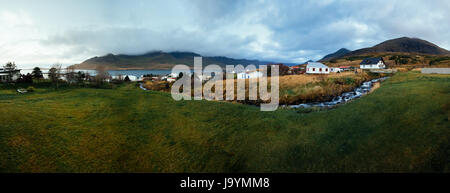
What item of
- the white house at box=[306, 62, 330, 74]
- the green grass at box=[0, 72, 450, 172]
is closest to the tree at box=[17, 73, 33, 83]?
the green grass at box=[0, 72, 450, 172]

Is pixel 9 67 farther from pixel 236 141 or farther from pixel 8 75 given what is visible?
pixel 236 141

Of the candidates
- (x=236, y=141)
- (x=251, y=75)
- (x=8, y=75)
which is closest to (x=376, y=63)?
(x=251, y=75)

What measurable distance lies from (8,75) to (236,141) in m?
69.3

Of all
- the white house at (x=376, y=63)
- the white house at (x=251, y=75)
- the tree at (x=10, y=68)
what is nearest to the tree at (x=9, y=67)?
the tree at (x=10, y=68)

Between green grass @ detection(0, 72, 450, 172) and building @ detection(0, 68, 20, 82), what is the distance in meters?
51.3

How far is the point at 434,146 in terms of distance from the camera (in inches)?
333

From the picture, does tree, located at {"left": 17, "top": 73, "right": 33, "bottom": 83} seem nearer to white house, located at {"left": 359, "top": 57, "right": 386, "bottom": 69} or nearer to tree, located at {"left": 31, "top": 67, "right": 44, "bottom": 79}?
tree, located at {"left": 31, "top": 67, "right": 44, "bottom": 79}

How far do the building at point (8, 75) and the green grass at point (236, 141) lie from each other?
5133cm

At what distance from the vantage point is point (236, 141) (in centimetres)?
1244

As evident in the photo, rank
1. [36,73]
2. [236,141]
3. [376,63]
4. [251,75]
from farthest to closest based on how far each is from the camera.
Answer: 1. [376,63]
2. [251,75]
3. [36,73]
4. [236,141]

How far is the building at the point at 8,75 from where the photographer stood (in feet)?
154

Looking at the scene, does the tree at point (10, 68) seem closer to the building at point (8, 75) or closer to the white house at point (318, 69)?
the building at point (8, 75)

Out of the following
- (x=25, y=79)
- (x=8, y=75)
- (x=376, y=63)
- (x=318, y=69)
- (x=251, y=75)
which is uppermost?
(x=376, y=63)
